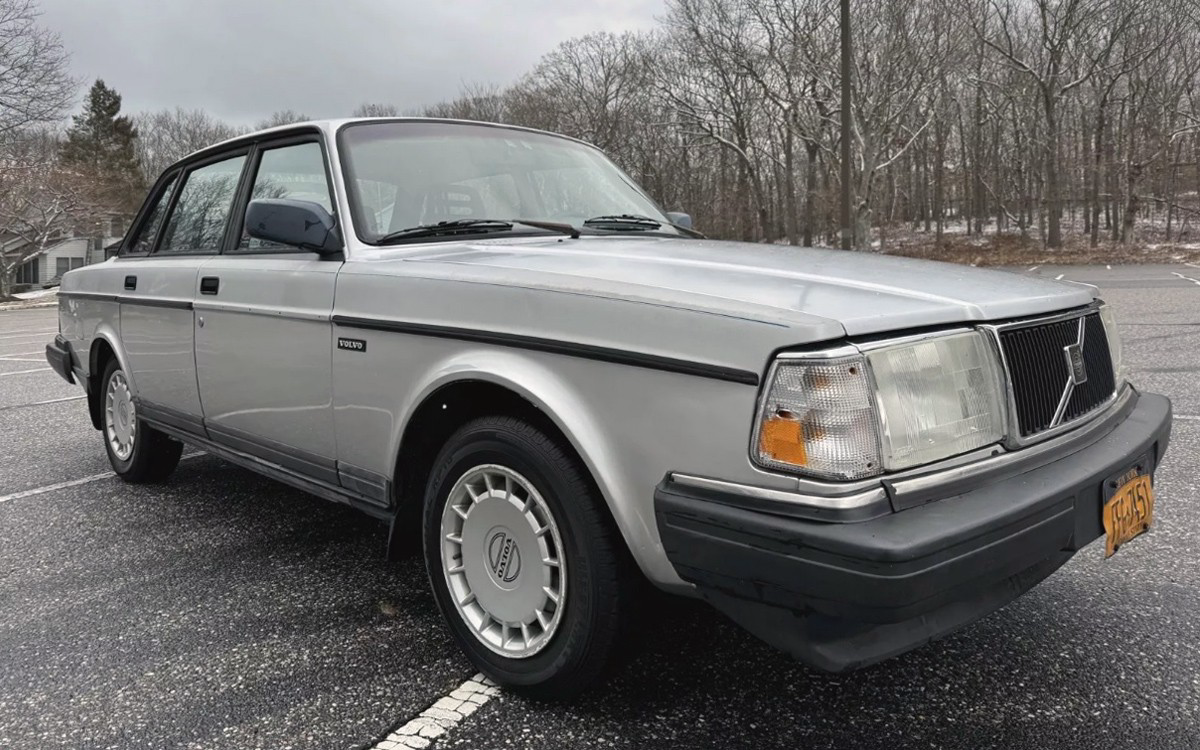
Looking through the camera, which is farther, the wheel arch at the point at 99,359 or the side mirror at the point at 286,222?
the wheel arch at the point at 99,359

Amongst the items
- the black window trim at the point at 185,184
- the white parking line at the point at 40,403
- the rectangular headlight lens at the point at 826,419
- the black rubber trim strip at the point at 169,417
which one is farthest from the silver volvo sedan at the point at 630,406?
the white parking line at the point at 40,403

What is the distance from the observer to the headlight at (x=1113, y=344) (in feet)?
8.06

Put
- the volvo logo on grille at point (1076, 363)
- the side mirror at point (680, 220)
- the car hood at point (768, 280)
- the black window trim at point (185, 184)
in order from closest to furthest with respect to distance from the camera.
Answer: the car hood at point (768, 280) < the volvo logo on grille at point (1076, 363) < the black window trim at point (185, 184) < the side mirror at point (680, 220)

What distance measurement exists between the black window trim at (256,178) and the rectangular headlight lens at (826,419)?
198 cm

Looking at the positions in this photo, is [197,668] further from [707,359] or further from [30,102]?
[30,102]

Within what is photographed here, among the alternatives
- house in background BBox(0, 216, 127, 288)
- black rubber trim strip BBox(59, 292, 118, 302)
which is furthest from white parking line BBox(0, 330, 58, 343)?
house in background BBox(0, 216, 127, 288)

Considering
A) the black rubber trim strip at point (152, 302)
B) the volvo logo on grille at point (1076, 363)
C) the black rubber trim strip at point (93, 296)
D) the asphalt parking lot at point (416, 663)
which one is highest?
the black rubber trim strip at point (93, 296)

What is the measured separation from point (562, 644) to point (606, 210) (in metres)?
1.86

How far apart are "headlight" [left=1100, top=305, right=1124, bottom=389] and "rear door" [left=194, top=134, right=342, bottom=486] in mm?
2380

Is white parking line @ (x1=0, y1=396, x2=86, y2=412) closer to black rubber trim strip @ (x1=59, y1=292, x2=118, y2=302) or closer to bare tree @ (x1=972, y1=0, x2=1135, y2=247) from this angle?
black rubber trim strip @ (x1=59, y1=292, x2=118, y2=302)

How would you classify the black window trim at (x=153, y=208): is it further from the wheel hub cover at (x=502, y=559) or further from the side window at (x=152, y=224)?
the wheel hub cover at (x=502, y=559)

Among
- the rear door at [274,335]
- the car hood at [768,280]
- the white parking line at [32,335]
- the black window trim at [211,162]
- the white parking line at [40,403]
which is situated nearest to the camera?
the car hood at [768,280]

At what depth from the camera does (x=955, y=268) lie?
2.58m

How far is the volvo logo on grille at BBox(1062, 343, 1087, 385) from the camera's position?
6.98 ft
